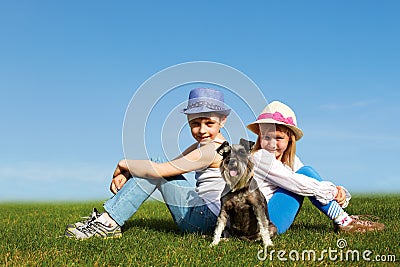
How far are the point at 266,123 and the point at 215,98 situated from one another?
1063mm

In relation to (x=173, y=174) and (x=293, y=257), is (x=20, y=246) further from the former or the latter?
(x=293, y=257)

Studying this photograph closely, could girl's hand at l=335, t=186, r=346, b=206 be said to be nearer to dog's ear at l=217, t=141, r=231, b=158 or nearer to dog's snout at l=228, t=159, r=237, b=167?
dog's snout at l=228, t=159, r=237, b=167

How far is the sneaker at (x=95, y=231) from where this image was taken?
7148 mm

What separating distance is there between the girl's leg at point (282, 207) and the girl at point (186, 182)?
0.81 meters

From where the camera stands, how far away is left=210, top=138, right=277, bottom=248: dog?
5875mm

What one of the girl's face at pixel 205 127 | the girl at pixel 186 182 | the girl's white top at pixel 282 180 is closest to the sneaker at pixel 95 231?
the girl at pixel 186 182

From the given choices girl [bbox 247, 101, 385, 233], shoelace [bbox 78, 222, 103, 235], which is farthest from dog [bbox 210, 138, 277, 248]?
shoelace [bbox 78, 222, 103, 235]

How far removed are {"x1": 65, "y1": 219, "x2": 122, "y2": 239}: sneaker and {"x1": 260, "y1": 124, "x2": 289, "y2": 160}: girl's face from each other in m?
2.60

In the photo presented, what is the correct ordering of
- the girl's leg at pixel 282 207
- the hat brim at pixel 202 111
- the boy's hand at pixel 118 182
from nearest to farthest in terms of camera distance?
the hat brim at pixel 202 111, the girl's leg at pixel 282 207, the boy's hand at pixel 118 182

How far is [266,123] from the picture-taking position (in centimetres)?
727

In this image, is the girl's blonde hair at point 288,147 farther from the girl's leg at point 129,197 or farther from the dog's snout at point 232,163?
the girl's leg at point 129,197

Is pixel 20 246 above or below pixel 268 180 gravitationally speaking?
below

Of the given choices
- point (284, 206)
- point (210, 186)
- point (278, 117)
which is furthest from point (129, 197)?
point (278, 117)

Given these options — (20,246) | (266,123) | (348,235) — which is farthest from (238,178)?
(20,246)
